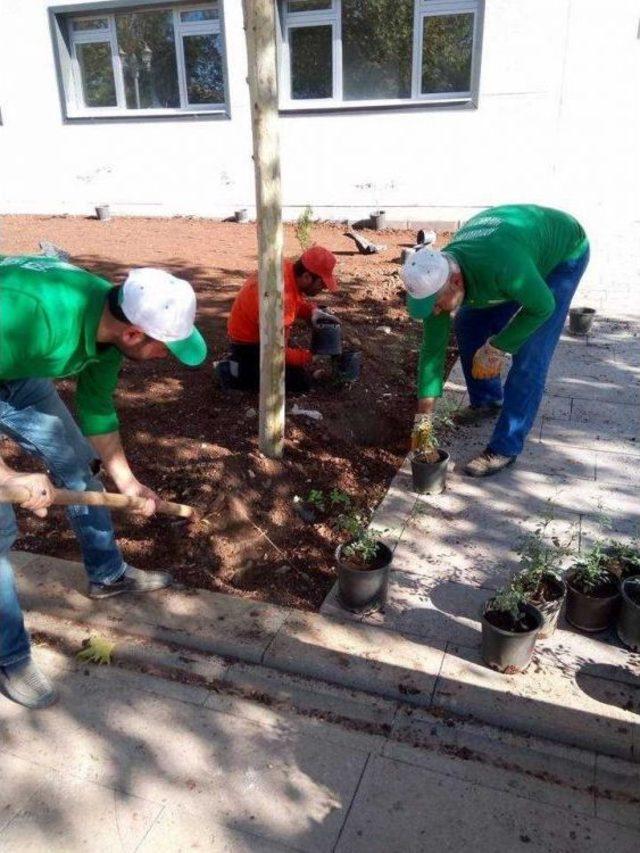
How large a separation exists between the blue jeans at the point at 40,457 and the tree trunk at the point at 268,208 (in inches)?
47.5

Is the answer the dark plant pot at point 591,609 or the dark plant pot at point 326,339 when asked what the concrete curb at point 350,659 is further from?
the dark plant pot at point 326,339

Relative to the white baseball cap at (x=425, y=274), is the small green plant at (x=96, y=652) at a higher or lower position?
lower

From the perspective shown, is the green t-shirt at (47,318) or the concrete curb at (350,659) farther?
the concrete curb at (350,659)

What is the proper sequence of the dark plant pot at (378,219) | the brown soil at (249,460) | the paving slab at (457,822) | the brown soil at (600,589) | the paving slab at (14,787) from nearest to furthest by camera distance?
1. the paving slab at (457,822)
2. the paving slab at (14,787)
3. the brown soil at (600,589)
4. the brown soil at (249,460)
5. the dark plant pot at (378,219)

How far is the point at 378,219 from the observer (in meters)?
10.9

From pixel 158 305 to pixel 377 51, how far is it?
975cm

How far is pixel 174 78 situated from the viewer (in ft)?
38.2

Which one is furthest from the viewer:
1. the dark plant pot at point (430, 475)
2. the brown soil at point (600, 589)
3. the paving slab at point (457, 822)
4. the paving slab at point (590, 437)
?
the paving slab at point (590, 437)

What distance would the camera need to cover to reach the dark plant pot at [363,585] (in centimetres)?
299

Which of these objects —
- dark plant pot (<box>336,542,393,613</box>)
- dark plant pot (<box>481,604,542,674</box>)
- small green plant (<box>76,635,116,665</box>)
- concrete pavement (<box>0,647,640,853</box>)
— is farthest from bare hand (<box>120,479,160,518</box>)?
dark plant pot (<box>481,604,542,674</box>)

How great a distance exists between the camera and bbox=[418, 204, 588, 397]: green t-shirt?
3500 mm

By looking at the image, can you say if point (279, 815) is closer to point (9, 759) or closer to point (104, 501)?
point (9, 759)

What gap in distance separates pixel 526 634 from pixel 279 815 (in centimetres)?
115

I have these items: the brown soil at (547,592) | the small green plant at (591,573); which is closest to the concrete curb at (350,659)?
the brown soil at (547,592)
